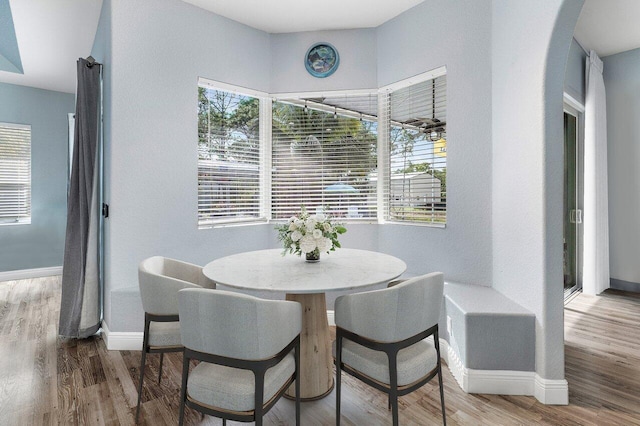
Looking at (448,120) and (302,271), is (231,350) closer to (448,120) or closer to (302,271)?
(302,271)

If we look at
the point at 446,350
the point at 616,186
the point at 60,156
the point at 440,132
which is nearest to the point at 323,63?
the point at 440,132

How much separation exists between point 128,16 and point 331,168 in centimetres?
213

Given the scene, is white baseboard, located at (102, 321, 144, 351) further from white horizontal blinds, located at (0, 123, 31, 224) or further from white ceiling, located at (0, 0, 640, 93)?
white horizontal blinds, located at (0, 123, 31, 224)

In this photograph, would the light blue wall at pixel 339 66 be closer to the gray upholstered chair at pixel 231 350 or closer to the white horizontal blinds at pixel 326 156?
the white horizontal blinds at pixel 326 156

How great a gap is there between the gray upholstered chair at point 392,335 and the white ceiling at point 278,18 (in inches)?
103

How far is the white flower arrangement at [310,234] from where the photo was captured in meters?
2.16

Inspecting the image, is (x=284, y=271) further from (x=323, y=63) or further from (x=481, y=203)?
(x=323, y=63)

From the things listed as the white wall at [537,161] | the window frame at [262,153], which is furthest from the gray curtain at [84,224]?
the white wall at [537,161]

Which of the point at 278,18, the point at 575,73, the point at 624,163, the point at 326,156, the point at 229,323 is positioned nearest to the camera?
the point at 229,323

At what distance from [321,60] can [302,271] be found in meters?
2.38

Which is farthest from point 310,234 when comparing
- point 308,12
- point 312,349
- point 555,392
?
point 308,12

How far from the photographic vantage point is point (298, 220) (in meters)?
2.23

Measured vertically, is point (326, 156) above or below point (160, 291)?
above

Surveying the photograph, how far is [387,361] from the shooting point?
5.16 feet
